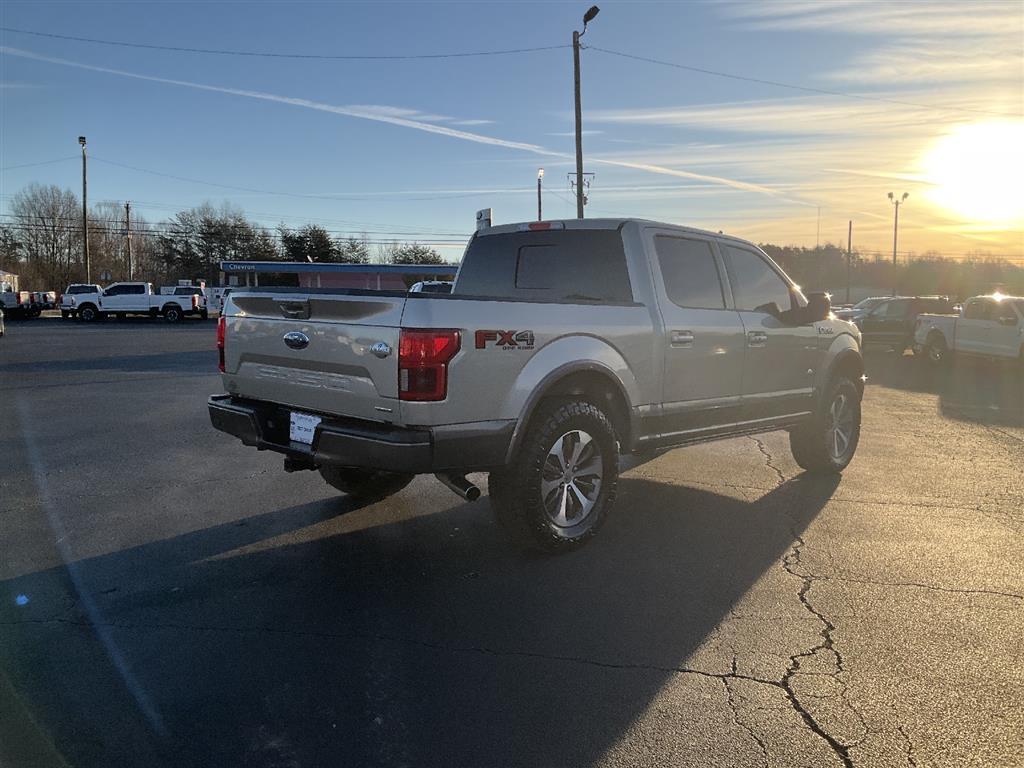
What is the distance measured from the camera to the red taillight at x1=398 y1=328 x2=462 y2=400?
4.07 m

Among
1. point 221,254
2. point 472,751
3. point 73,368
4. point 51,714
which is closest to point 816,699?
point 472,751

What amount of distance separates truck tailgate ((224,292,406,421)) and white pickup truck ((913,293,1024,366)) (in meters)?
16.5

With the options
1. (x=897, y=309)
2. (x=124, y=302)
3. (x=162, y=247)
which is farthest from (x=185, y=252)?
(x=897, y=309)

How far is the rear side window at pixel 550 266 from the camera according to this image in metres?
5.66

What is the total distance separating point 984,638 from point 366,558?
131 inches

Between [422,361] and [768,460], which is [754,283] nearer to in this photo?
[768,460]

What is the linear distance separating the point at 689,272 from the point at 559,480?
2.04 m

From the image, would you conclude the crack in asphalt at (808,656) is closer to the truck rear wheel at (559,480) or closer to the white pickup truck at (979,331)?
the truck rear wheel at (559,480)

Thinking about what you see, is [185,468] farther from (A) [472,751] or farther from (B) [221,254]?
(B) [221,254]

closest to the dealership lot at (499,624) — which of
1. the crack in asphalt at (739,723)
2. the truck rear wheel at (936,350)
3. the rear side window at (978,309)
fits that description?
the crack in asphalt at (739,723)

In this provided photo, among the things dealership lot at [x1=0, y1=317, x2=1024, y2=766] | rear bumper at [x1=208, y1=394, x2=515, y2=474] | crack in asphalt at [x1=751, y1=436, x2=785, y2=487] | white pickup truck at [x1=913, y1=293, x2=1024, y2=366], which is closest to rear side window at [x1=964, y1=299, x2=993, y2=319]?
white pickup truck at [x1=913, y1=293, x2=1024, y2=366]

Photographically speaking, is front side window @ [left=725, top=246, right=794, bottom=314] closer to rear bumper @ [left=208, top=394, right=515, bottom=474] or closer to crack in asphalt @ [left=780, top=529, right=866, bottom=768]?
crack in asphalt @ [left=780, top=529, right=866, bottom=768]

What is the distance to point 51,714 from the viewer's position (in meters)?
3.01

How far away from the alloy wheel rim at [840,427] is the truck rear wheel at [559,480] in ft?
10.0
